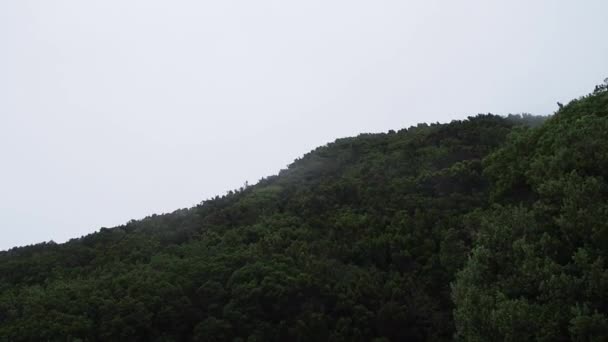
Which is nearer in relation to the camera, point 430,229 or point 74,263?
point 430,229

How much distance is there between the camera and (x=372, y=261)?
18.0 metres

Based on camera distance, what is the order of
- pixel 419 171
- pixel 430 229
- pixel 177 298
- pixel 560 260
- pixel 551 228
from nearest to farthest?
pixel 560 260 → pixel 551 228 → pixel 177 298 → pixel 430 229 → pixel 419 171

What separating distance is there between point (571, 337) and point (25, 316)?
12322 mm

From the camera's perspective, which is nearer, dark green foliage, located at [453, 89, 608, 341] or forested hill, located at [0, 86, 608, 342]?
dark green foliage, located at [453, 89, 608, 341]

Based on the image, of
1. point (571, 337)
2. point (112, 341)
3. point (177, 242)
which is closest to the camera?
point (571, 337)

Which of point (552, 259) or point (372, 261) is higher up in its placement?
point (372, 261)

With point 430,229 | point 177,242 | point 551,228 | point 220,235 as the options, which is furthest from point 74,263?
point 551,228

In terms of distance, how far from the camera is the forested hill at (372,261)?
1027 cm

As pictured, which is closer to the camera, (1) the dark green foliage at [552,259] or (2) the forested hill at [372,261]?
(1) the dark green foliage at [552,259]

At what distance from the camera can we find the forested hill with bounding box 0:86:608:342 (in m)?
10.3

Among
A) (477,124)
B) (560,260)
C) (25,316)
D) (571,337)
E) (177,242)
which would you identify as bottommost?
(571,337)

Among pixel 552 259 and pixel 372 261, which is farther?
pixel 372 261

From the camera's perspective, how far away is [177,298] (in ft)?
50.8

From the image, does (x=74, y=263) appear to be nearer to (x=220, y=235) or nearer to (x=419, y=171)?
(x=220, y=235)
